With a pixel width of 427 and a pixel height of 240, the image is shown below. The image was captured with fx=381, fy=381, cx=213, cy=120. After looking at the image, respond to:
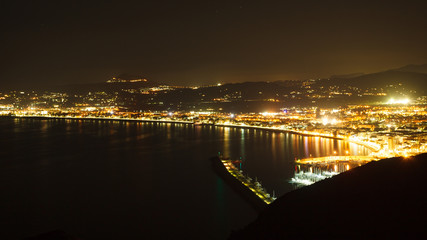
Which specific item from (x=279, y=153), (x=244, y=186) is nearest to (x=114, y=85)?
(x=279, y=153)

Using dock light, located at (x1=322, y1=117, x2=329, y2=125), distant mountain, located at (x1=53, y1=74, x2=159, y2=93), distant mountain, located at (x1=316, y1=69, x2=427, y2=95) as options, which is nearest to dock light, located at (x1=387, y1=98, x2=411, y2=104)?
distant mountain, located at (x1=316, y1=69, x2=427, y2=95)

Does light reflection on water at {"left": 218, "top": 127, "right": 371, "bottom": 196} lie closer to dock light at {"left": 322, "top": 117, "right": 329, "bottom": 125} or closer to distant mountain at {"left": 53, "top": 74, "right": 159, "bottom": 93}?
dock light at {"left": 322, "top": 117, "right": 329, "bottom": 125}

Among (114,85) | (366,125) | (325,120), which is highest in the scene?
(114,85)

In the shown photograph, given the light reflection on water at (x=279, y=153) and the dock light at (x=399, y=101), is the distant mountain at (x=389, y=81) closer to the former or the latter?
the dock light at (x=399, y=101)

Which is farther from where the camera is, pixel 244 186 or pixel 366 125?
pixel 366 125

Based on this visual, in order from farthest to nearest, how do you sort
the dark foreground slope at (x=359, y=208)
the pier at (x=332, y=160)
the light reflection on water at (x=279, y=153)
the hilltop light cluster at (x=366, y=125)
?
the hilltop light cluster at (x=366, y=125) → the pier at (x=332, y=160) → the light reflection on water at (x=279, y=153) → the dark foreground slope at (x=359, y=208)

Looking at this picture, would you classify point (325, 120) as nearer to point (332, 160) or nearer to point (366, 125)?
point (366, 125)

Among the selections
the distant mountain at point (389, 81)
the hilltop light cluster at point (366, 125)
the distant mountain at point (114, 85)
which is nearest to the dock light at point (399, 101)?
the distant mountain at point (389, 81)
